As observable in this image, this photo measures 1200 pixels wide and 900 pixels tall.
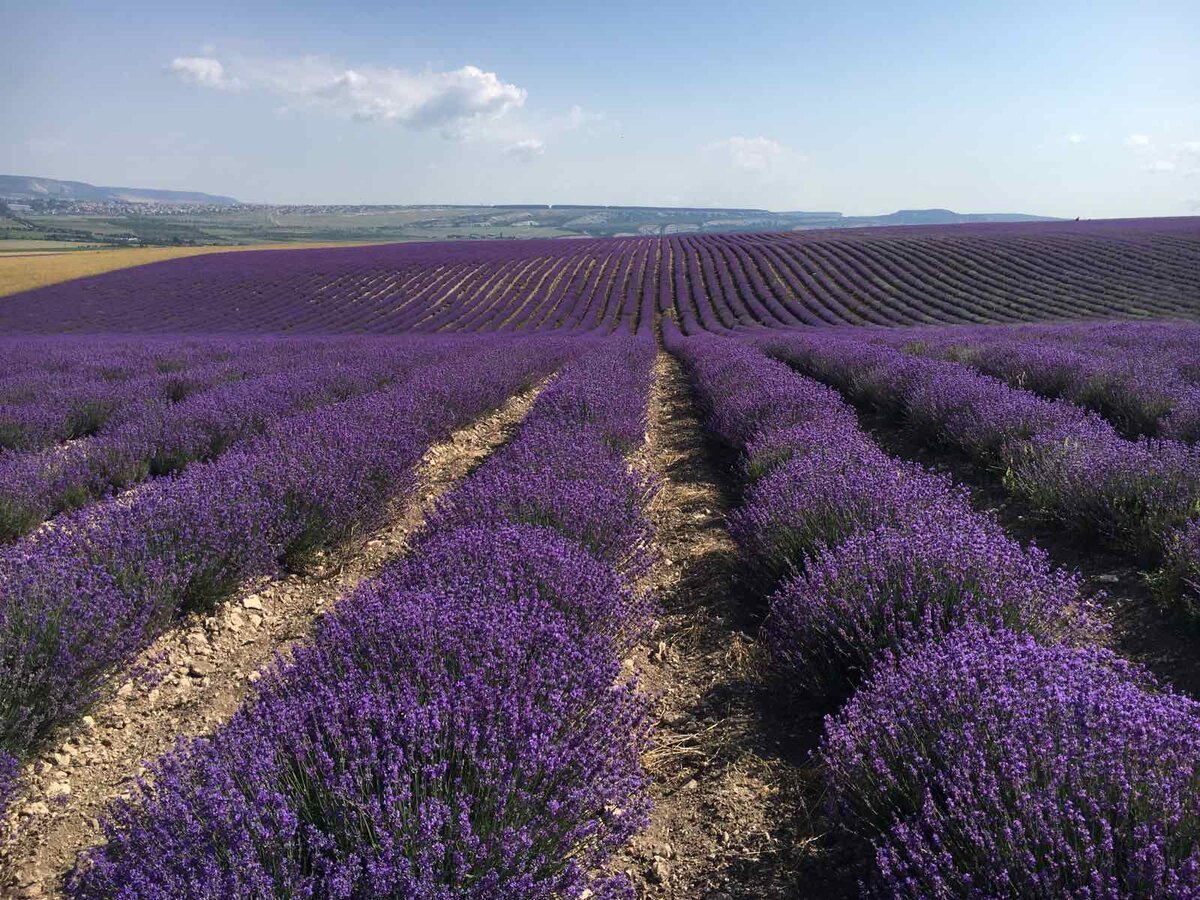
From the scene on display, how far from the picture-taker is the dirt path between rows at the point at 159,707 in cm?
197

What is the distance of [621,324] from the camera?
73.6ft

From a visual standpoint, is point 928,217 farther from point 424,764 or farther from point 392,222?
point 424,764

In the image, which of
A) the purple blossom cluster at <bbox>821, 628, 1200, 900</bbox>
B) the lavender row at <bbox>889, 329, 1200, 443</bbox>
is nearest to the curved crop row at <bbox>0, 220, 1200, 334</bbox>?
the lavender row at <bbox>889, 329, 1200, 443</bbox>

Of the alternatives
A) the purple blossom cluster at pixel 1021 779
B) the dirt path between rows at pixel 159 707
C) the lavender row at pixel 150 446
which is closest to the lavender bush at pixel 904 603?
the purple blossom cluster at pixel 1021 779

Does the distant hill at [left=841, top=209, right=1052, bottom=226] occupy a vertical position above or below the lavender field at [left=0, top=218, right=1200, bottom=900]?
above

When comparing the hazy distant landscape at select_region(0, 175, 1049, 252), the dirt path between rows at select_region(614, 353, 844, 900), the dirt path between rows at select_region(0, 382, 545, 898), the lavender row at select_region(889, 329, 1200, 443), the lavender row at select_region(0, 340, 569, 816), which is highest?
the hazy distant landscape at select_region(0, 175, 1049, 252)

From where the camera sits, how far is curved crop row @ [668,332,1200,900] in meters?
1.31

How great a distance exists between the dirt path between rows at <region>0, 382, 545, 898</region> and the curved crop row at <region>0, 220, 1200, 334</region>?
17.2 meters

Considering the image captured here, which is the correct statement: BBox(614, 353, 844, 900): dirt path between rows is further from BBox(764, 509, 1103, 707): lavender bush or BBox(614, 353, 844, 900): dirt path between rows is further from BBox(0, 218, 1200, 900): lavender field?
BBox(764, 509, 1103, 707): lavender bush

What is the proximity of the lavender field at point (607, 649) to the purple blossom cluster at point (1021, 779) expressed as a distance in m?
0.01

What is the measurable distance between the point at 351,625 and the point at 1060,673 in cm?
205

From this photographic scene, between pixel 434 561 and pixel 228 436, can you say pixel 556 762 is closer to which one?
pixel 434 561

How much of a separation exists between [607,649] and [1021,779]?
47.0 inches

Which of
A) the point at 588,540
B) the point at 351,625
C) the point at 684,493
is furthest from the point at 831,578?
the point at 684,493
